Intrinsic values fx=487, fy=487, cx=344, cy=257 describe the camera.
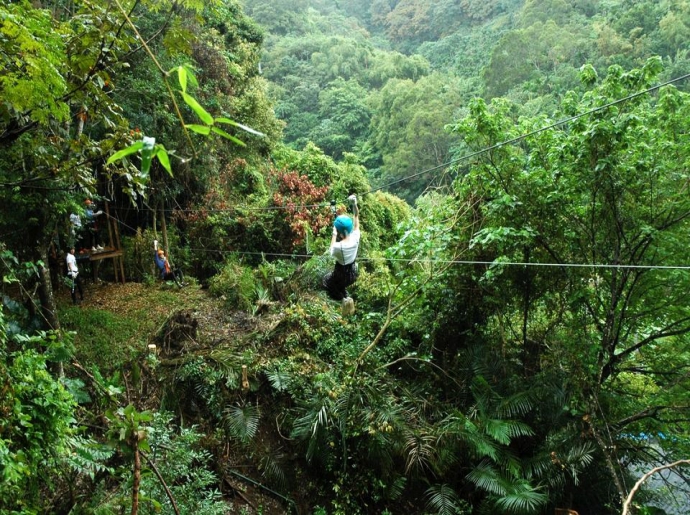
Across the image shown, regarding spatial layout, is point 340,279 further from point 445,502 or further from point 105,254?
point 105,254

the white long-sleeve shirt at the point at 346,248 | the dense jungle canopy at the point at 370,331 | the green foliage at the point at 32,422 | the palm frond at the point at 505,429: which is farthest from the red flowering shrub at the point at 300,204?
the green foliage at the point at 32,422

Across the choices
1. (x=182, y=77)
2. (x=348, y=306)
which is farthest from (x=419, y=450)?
(x=182, y=77)

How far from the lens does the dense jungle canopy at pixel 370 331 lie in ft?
12.9

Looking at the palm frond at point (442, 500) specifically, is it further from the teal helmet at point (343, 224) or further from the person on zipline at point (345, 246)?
the teal helmet at point (343, 224)

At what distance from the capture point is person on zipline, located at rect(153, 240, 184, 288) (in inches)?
371

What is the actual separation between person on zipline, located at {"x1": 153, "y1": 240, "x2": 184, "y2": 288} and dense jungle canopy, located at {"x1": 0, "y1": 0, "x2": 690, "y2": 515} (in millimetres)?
215

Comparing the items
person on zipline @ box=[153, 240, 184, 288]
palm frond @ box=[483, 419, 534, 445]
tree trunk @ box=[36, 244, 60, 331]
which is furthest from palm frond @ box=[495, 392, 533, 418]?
person on zipline @ box=[153, 240, 184, 288]

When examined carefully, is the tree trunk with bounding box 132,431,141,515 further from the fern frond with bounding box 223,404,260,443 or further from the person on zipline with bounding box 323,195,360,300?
the person on zipline with bounding box 323,195,360,300

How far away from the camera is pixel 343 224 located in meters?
6.30

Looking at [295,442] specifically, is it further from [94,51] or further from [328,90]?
[328,90]

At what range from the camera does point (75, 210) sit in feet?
18.5

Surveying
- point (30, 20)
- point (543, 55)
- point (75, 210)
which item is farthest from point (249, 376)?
point (543, 55)

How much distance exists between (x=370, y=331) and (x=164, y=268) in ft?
14.5

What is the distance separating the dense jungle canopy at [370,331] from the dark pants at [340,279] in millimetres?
481
